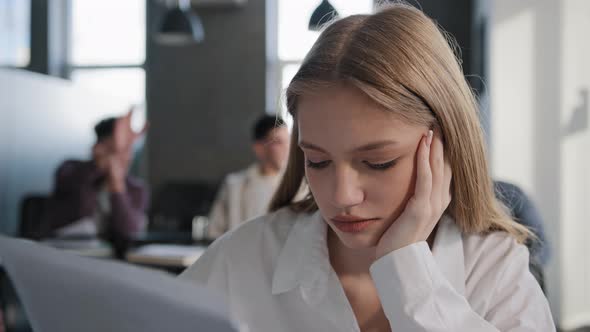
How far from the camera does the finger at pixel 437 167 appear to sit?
1069 mm

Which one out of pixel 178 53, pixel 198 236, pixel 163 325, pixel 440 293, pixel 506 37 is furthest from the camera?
pixel 178 53

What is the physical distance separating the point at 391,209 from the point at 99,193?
3347 millimetres

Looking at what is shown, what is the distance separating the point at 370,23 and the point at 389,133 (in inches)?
7.8

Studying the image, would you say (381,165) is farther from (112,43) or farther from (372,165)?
(112,43)

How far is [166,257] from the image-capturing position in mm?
3119

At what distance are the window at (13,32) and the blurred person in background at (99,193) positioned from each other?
1.70m

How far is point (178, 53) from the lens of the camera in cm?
702

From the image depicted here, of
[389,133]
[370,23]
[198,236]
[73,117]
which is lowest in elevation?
[198,236]

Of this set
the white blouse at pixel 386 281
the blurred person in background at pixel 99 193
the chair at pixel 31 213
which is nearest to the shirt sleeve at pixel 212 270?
the white blouse at pixel 386 281

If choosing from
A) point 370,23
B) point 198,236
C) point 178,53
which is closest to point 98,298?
point 370,23

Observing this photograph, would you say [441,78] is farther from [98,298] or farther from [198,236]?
[198,236]

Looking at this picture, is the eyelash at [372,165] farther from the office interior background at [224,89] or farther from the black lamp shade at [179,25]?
the black lamp shade at [179,25]

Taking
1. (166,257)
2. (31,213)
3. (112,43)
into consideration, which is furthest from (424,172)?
(112,43)

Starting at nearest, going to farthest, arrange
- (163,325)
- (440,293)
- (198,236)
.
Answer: (163,325) < (440,293) < (198,236)
